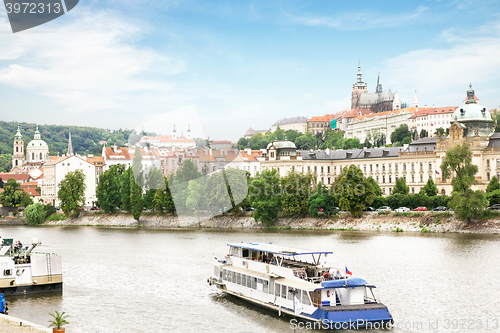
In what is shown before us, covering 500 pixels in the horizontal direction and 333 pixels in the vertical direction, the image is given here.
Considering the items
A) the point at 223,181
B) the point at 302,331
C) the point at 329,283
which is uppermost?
the point at 223,181

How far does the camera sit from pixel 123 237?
8400 cm

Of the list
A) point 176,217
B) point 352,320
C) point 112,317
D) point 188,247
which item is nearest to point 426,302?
point 352,320

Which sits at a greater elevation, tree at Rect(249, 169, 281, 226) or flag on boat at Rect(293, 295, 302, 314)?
tree at Rect(249, 169, 281, 226)

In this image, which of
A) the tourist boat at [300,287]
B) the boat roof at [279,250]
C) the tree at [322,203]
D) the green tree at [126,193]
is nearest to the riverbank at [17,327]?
the tourist boat at [300,287]

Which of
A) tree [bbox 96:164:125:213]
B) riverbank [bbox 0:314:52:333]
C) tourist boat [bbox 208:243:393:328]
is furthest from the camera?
tree [bbox 96:164:125:213]

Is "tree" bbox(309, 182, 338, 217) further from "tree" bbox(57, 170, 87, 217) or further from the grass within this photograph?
the grass

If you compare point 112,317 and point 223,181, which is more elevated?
point 223,181

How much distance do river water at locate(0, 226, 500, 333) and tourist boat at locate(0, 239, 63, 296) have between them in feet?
3.63

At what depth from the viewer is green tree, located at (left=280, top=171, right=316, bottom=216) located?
9506cm

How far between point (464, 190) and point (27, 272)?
63135 mm

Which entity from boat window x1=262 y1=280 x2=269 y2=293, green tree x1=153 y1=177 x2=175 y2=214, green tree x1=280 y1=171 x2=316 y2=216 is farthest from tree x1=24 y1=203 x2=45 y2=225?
boat window x1=262 y1=280 x2=269 y2=293

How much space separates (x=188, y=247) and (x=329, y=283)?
1487 inches

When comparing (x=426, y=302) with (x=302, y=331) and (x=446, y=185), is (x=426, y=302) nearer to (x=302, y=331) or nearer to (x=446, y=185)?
(x=302, y=331)

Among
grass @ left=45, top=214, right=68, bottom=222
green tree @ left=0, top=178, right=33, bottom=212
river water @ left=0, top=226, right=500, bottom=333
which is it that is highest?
green tree @ left=0, top=178, right=33, bottom=212
